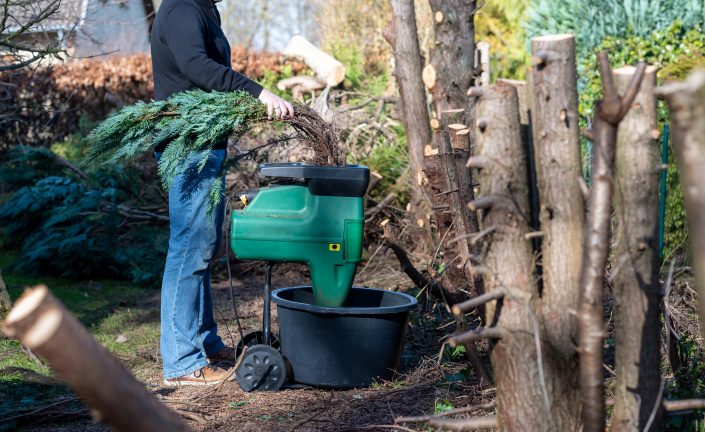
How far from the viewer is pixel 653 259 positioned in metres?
1.58

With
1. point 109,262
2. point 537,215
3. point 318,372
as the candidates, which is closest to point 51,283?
point 109,262

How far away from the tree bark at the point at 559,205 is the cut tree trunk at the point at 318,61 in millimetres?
6468

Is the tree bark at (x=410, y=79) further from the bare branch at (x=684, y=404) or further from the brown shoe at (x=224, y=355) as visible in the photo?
the bare branch at (x=684, y=404)

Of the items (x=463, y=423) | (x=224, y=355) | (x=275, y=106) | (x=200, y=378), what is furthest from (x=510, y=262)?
(x=224, y=355)

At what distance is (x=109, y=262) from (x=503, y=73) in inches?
281

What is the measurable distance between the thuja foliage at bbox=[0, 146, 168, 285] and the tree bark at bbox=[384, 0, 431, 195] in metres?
2.66

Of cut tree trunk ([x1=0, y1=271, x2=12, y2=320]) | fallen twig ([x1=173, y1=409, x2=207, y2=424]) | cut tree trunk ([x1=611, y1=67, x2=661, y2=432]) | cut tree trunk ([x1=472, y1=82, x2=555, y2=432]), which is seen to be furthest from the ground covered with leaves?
cut tree trunk ([x1=611, y1=67, x2=661, y2=432])

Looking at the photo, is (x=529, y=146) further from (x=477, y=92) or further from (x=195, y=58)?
(x=195, y=58)

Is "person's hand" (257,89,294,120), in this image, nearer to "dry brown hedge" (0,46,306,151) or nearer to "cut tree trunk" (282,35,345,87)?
"cut tree trunk" (282,35,345,87)

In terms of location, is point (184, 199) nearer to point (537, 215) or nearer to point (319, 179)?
point (319, 179)

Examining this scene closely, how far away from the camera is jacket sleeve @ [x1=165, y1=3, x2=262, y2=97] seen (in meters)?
2.73

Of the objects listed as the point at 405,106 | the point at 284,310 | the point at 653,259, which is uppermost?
the point at 405,106

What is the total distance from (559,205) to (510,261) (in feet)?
0.66

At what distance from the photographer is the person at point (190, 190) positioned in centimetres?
275
